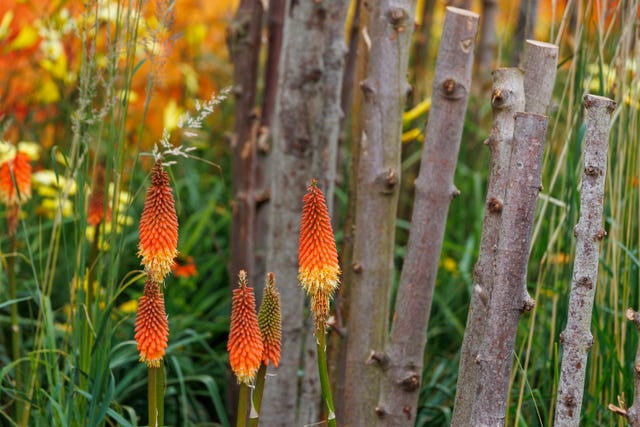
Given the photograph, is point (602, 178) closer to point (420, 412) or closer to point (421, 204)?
point (421, 204)

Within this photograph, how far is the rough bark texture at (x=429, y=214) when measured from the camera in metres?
1.95

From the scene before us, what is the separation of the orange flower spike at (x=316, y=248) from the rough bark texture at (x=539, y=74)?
0.65 metres

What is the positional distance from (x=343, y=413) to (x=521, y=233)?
3.21 feet

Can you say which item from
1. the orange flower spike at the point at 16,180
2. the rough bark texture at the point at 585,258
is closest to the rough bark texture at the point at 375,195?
the rough bark texture at the point at 585,258

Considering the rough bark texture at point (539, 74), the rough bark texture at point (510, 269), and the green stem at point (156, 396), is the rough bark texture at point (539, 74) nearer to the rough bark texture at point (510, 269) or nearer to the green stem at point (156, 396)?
the rough bark texture at point (510, 269)

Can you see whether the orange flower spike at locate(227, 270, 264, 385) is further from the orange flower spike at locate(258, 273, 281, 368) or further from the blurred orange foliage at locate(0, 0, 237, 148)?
the blurred orange foliage at locate(0, 0, 237, 148)

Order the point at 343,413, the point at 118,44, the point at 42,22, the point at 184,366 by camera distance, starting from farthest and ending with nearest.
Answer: the point at 42,22 → the point at 184,366 → the point at 343,413 → the point at 118,44

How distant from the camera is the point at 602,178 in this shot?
1528 millimetres

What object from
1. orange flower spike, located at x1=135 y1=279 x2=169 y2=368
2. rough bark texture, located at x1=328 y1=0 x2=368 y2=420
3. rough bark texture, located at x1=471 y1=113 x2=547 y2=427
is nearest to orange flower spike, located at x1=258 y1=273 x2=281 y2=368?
orange flower spike, located at x1=135 y1=279 x2=169 y2=368

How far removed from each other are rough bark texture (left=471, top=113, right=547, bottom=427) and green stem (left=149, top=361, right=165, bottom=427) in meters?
0.58

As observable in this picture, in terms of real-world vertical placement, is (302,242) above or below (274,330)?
above

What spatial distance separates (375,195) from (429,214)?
0.53 feet

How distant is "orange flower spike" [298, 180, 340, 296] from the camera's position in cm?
139

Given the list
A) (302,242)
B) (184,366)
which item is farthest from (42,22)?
(302,242)
